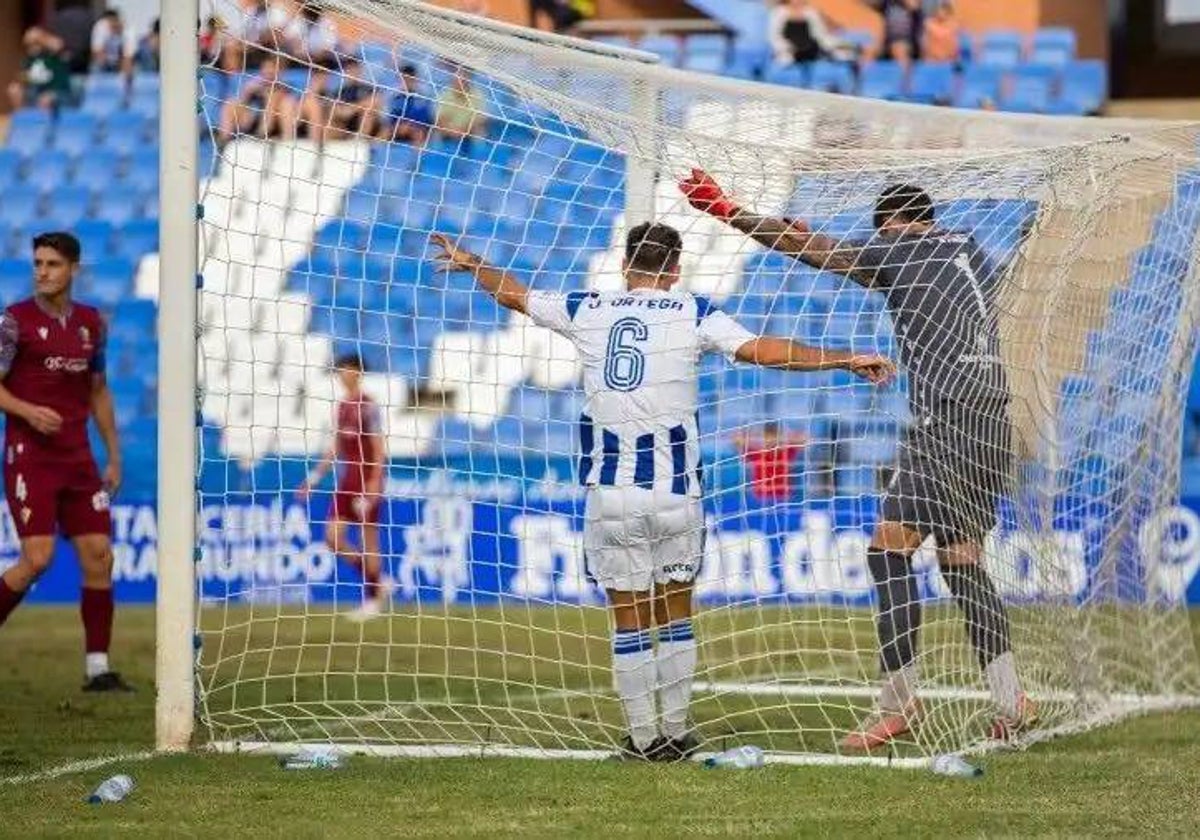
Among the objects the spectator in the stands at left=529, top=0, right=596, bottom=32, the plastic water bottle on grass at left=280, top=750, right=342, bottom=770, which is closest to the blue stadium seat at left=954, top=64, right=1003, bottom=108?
the spectator in the stands at left=529, top=0, right=596, bottom=32

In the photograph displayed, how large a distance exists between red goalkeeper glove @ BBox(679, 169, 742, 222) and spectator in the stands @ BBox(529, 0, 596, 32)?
48.5ft

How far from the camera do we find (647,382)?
841 cm

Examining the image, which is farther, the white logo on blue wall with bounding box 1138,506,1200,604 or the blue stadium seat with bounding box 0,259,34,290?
the blue stadium seat with bounding box 0,259,34,290

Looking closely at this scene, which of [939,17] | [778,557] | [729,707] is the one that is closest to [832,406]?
[778,557]

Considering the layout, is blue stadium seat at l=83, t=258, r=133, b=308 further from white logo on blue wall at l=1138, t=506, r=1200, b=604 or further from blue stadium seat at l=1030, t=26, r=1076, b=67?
white logo on blue wall at l=1138, t=506, r=1200, b=604

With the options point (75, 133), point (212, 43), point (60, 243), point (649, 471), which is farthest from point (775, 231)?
point (75, 133)

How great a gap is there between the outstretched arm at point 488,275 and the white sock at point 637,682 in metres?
1.28

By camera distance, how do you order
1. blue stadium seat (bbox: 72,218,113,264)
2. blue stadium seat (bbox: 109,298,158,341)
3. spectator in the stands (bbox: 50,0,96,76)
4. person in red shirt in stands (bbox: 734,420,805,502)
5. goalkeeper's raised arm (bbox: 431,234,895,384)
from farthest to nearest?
spectator in the stands (bbox: 50,0,96,76) → blue stadium seat (bbox: 72,218,113,264) → blue stadium seat (bbox: 109,298,158,341) → person in red shirt in stands (bbox: 734,420,805,502) → goalkeeper's raised arm (bbox: 431,234,895,384)

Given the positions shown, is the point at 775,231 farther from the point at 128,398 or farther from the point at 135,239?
the point at 135,239

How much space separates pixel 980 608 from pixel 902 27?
45.7 ft

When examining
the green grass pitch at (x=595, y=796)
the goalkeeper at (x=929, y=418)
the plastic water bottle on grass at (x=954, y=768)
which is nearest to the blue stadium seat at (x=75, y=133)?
the green grass pitch at (x=595, y=796)

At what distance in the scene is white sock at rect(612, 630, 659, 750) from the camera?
842 cm

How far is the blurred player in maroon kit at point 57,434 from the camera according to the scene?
10.7m

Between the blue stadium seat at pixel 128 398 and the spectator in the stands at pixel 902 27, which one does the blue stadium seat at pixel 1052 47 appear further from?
the blue stadium seat at pixel 128 398
